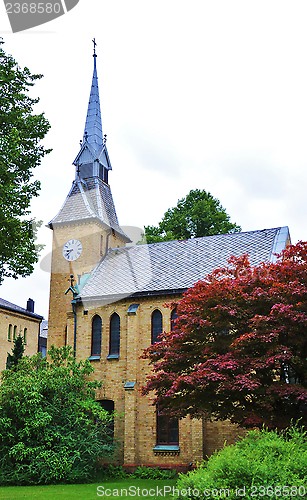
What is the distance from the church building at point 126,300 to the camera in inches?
985

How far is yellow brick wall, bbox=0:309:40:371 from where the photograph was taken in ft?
148

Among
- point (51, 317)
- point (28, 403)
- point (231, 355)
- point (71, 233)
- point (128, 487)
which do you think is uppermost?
point (71, 233)

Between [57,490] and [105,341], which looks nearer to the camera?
[57,490]

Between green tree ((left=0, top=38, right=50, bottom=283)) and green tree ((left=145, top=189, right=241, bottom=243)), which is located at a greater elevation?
green tree ((left=145, top=189, right=241, bottom=243))

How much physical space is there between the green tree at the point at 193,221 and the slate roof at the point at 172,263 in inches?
447

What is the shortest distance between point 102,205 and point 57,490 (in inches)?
747

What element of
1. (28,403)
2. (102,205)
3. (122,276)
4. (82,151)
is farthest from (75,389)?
(82,151)

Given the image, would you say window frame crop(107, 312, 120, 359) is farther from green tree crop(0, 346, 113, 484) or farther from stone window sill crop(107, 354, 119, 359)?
green tree crop(0, 346, 113, 484)

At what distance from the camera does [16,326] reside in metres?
47.4

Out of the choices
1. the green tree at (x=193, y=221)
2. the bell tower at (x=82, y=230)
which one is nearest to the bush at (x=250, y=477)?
the bell tower at (x=82, y=230)

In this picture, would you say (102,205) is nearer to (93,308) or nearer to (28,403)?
(93,308)

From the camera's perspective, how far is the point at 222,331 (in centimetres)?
1731

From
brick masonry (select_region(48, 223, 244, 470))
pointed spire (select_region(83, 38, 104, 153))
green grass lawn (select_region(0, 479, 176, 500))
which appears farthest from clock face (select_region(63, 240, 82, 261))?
green grass lawn (select_region(0, 479, 176, 500))

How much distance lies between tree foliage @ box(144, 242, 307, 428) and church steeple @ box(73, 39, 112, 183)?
66.2 ft
